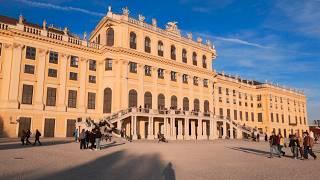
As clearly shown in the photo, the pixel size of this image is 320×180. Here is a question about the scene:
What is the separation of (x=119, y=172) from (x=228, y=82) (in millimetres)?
59663

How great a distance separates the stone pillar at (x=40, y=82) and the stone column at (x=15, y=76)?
7.91ft

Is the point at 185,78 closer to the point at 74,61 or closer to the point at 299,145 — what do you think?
the point at 74,61

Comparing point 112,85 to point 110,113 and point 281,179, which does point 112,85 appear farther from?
point 281,179

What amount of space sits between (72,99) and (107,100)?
5117 millimetres

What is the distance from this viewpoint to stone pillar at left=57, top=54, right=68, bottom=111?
3962 cm

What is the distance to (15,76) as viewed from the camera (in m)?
35.8

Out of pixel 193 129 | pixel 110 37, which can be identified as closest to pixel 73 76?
pixel 110 37

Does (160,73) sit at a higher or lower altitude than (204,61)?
lower

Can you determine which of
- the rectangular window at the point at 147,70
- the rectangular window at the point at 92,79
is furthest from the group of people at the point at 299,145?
the rectangular window at the point at 92,79

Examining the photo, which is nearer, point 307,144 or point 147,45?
point 307,144

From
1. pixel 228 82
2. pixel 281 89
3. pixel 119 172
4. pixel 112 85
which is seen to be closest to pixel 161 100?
pixel 112 85

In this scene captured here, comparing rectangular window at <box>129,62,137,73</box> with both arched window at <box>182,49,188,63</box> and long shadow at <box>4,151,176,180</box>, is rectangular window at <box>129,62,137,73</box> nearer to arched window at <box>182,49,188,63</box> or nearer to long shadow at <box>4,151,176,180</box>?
arched window at <box>182,49,188,63</box>

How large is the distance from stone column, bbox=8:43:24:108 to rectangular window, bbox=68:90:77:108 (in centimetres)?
693

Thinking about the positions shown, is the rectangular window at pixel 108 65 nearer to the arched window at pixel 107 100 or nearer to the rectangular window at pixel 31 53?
the arched window at pixel 107 100
